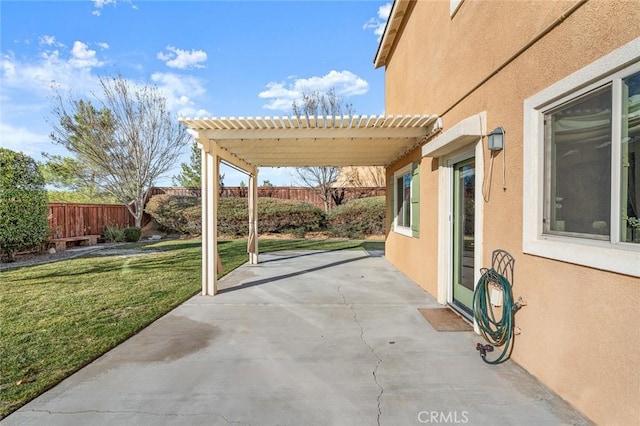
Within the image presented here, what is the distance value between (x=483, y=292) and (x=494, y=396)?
1.31 m

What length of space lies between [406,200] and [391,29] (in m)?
4.43

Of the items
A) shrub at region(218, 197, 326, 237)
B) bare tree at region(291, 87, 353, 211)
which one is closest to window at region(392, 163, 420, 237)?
shrub at region(218, 197, 326, 237)

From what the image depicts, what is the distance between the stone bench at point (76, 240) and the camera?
1191 centimetres

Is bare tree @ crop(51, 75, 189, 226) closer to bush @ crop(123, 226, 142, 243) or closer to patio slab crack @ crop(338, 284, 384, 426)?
bush @ crop(123, 226, 142, 243)

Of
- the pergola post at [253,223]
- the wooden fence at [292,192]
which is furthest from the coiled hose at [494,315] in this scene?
the wooden fence at [292,192]

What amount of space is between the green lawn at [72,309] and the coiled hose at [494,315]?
4351 millimetres

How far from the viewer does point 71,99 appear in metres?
15.5

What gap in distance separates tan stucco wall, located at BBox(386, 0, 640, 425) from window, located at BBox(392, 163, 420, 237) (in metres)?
1.96

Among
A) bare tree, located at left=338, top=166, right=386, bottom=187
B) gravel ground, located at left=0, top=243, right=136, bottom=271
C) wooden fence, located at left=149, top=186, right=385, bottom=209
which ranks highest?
bare tree, located at left=338, top=166, right=386, bottom=187

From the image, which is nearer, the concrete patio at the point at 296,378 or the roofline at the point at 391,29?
the concrete patio at the point at 296,378

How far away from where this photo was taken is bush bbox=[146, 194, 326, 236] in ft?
54.4

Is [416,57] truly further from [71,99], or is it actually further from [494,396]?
[71,99]

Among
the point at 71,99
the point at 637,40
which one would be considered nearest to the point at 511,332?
the point at 637,40

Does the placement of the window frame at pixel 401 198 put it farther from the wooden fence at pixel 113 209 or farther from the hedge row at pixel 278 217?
the wooden fence at pixel 113 209
